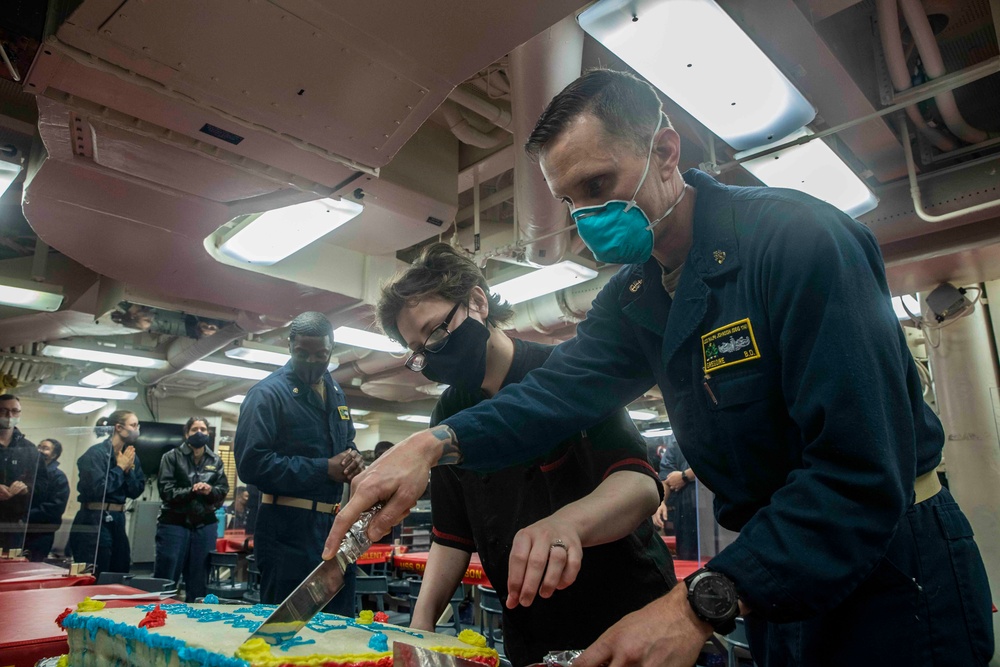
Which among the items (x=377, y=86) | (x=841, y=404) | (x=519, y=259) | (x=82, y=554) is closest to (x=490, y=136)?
(x=519, y=259)

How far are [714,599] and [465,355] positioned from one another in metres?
1.12

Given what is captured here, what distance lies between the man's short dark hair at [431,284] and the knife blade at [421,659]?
1056 millimetres

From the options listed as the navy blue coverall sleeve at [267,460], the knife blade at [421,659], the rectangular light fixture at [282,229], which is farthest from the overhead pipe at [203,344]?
the knife blade at [421,659]

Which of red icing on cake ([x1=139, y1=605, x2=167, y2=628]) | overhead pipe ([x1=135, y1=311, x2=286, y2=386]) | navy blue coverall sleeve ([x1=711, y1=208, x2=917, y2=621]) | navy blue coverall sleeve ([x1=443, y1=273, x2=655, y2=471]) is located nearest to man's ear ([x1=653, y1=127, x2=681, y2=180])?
navy blue coverall sleeve ([x1=443, y1=273, x2=655, y2=471])

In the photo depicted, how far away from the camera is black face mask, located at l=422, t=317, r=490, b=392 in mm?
1797

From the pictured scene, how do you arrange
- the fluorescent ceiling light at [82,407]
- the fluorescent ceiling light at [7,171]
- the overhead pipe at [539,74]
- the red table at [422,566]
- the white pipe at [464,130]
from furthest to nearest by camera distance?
1. the fluorescent ceiling light at [82,407]
2. the red table at [422,566]
3. the white pipe at [464,130]
4. the fluorescent ceiling light at [7,171]
5. the overhead pipe at [539,74]

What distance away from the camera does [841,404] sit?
78 cm

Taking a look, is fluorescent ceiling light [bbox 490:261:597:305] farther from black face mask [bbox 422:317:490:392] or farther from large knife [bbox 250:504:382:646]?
large knife [bbox 250:504:382:646]

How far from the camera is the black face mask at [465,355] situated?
180 centimetres

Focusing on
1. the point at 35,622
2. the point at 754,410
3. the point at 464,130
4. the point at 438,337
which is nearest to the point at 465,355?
the point at 438,337

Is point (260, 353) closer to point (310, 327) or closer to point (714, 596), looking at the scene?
point (310, 327)

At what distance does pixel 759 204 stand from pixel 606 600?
0.94m

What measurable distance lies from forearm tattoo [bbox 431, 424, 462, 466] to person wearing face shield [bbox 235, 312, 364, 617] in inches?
74.4

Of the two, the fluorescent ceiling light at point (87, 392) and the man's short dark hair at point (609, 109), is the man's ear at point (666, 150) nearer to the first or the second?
the man's short dark hair at point (609, 109)
